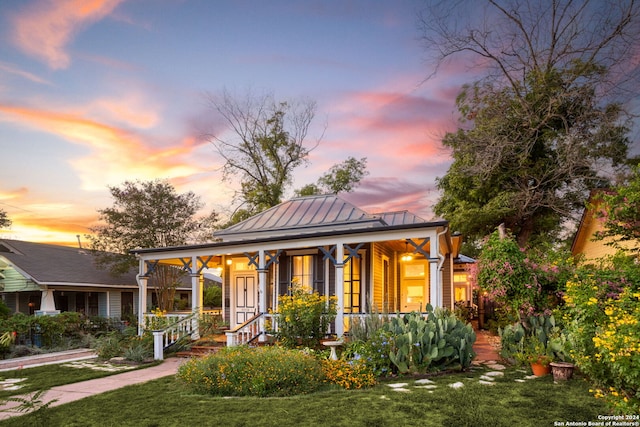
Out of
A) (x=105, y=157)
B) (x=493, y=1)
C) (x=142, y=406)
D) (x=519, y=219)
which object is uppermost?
(x=493, y=1)

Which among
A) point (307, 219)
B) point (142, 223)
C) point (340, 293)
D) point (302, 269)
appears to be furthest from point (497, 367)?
point (142, 223)

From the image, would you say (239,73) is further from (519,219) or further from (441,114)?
(519,219)

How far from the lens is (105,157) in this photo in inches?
643

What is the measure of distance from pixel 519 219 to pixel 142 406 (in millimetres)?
19336

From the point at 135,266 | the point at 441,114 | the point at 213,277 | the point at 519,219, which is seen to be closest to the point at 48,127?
the point at 135,266

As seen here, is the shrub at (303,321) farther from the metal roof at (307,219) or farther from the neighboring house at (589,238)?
the neighboring house at (589,238)

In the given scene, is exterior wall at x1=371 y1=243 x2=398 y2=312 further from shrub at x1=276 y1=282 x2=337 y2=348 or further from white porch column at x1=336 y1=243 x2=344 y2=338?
shrub at x1=276 y1=282 x2=337 y2=348

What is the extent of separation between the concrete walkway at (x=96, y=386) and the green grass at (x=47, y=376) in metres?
0.31

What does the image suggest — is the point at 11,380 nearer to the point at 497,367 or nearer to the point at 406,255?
the point at 497,367

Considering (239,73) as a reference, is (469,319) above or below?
below

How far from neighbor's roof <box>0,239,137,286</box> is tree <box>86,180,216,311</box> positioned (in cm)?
71

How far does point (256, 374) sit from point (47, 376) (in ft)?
17.8

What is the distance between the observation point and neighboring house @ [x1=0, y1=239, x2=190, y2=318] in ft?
64.2

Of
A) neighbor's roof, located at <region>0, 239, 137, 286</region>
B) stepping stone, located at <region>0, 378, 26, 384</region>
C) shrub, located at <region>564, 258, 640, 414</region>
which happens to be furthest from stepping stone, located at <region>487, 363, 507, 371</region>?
neighbor's roof, located at <region>0, 239, 137, 286</region>
